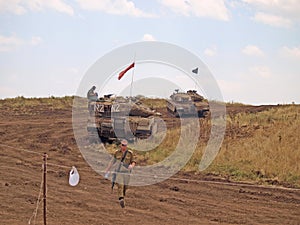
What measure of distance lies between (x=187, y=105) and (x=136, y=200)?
19.2 meters

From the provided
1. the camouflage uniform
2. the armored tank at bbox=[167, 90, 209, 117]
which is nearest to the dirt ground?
the camouflage uniform

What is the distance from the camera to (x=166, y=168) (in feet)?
63.0

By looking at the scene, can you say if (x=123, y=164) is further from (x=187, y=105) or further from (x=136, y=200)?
(x=187, y=105)

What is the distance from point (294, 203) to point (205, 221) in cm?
327

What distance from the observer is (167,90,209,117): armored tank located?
3284 cm

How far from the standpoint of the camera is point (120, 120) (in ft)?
74.4

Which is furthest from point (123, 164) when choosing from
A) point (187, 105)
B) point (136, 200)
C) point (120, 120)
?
point (187, 105)

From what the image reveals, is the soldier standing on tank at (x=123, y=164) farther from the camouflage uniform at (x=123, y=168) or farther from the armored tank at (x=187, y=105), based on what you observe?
the armored tank at (x=187, y=105)

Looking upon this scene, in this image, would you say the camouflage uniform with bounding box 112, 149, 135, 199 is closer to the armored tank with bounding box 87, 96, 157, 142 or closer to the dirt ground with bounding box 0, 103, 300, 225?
the dirt ground with bounding box 0, 103, 300, 225

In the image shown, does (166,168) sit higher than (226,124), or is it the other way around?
(226,124)

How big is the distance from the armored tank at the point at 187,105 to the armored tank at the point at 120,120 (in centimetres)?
919

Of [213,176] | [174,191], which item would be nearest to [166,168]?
[213,176]

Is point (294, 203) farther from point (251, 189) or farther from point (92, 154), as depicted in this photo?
point (92, 154)

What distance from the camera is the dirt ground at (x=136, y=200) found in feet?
40.2
